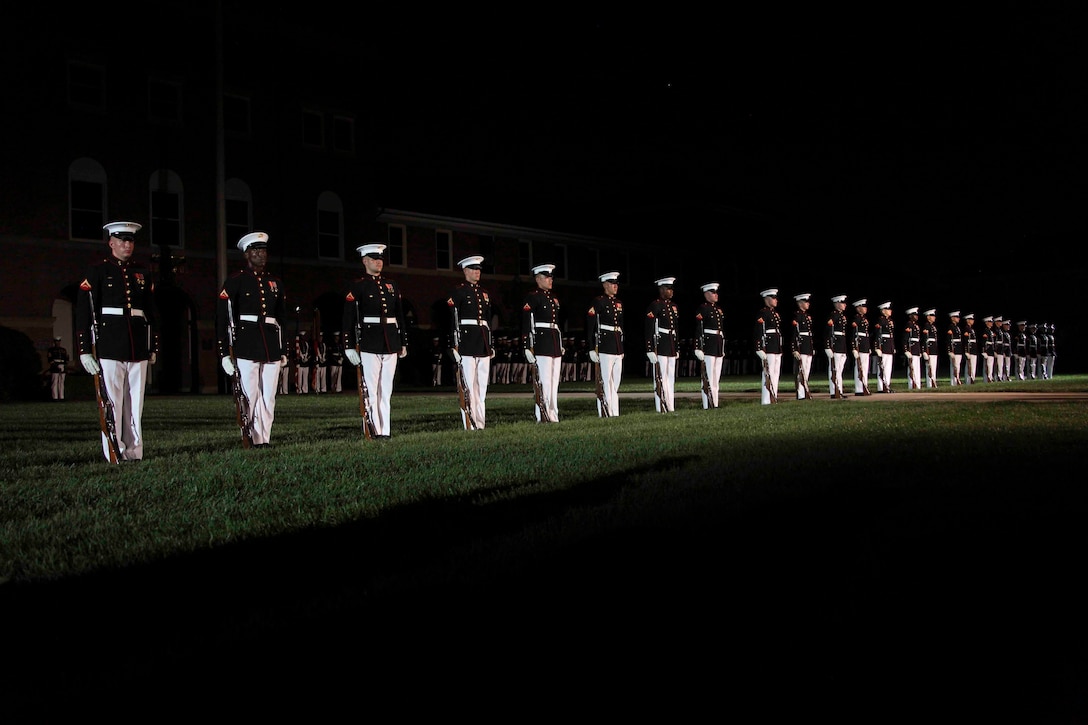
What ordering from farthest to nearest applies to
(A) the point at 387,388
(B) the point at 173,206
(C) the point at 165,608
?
(B) the point at 173,206
(A) the point at 387,388
(C) the point at 165,608

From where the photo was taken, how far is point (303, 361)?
31328mm

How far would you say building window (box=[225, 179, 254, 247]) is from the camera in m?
35.8

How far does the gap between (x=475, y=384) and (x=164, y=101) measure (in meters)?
25.8

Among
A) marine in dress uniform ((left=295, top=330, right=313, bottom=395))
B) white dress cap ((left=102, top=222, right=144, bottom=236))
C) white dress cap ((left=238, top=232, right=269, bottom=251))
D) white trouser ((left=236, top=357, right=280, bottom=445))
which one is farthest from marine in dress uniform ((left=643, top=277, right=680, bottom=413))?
marine in dress uniform ((left=295, top=330, right=313, bottom=395))

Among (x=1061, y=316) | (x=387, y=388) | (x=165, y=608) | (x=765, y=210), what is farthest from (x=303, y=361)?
(x=1061, y=316)

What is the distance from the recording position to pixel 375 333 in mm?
12570

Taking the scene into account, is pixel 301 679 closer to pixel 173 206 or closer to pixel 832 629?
pixel 832 629

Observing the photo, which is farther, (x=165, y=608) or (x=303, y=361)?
(x=303, y=361)

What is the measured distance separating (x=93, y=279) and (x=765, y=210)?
235 ft

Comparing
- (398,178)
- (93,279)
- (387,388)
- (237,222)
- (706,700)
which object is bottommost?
(706,700)

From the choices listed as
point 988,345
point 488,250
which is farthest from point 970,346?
point 488,250

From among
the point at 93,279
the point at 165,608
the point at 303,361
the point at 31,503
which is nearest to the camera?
the point at 165,608

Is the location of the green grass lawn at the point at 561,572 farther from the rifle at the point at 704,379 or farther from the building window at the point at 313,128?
the building window at the point at 313,128

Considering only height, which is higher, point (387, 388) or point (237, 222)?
point (237, 222)
